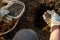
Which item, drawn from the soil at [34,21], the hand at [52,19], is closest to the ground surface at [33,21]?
the soil at [34,21]

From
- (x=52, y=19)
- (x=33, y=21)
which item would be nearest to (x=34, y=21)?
(x=33, y=21)

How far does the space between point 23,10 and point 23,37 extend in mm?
922

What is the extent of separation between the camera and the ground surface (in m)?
1.71

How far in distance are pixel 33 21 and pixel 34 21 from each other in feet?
0.04

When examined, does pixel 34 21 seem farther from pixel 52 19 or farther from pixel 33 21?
pixel 52 19

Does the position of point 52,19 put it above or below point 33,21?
above

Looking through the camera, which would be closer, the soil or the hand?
the hand

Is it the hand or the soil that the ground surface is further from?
the hand

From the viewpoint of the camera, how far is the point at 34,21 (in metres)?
1.82

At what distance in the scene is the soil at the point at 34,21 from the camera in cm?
172

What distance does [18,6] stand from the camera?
1925mm

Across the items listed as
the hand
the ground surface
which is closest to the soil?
the ground surface

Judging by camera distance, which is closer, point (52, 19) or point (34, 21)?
point (52, 19)

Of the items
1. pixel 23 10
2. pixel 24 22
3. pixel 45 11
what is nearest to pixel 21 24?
pixel 24 22
